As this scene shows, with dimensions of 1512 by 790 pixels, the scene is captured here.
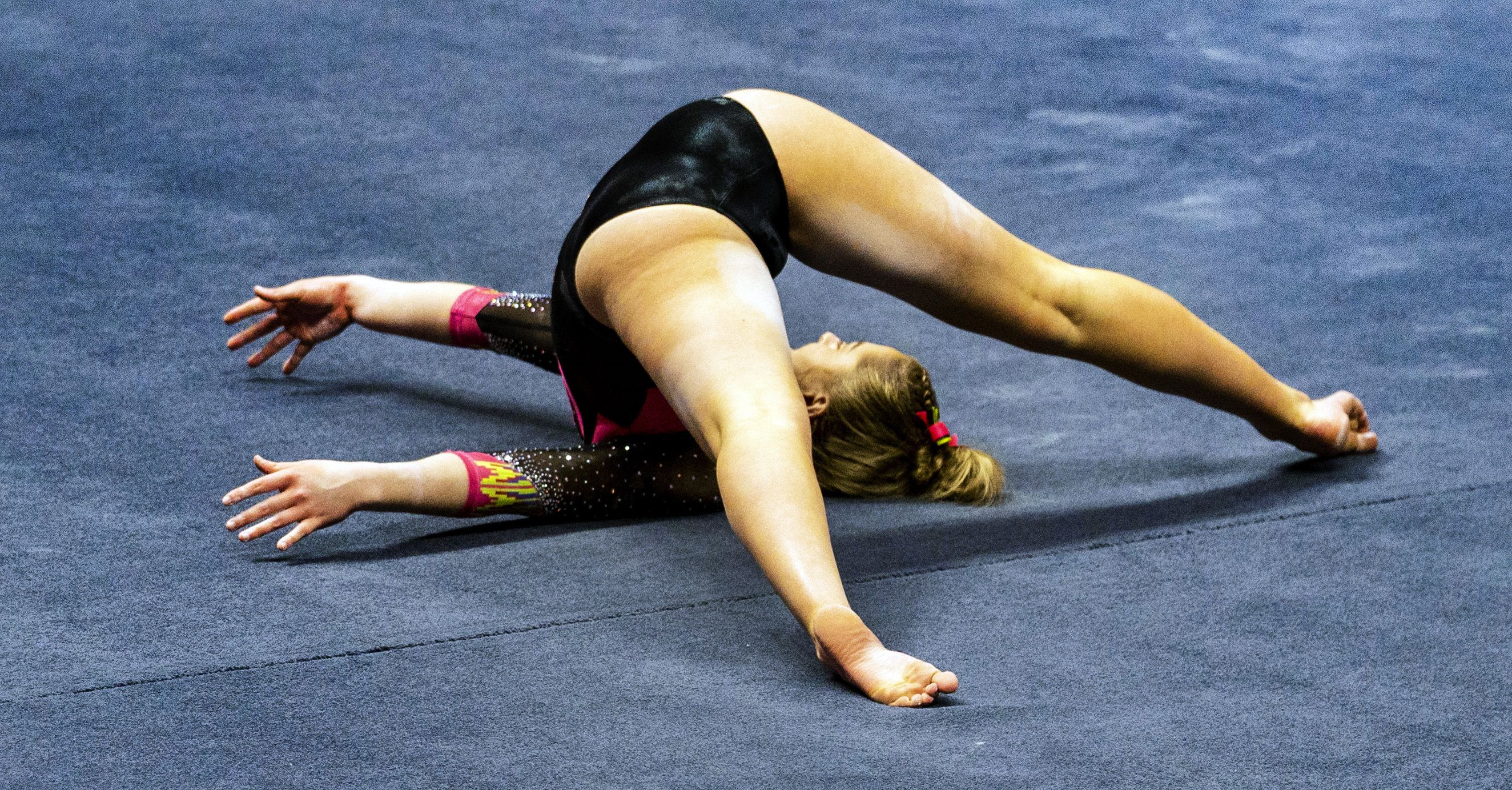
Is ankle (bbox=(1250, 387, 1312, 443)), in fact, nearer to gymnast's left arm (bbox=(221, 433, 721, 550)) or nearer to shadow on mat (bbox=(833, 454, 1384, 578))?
shadow on mat (bbox=(833, 454, 1384, 578))

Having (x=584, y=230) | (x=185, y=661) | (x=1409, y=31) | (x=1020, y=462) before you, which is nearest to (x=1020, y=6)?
(x=1409, y=31)

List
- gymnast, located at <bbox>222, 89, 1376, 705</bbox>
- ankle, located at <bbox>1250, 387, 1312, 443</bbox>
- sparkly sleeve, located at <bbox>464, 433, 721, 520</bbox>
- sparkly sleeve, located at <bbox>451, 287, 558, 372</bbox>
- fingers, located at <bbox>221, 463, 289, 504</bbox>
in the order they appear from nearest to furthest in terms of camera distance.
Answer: gymnast, located at <bbox>222, 89, 1376, 705</bbox>, fingers, located at <bbox>221, 463, 289, 504</bbox>, sparkly sleeve, located at <bbox>464, 433, 721, 520</bbox>, ankle, located at <bbox>1250, 387, 1312, 443</bbox>, sparkly sleeve, located at <bbox>451, 287, 558, 372</bbox>

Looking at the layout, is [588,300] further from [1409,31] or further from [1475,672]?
[1409,31]

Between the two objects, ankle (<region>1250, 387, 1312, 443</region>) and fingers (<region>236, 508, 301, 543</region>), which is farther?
ankle (<region>1250, 387, 1312, 443</region>)

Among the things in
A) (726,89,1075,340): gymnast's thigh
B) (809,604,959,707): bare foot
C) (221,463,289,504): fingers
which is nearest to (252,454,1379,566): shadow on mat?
(221,463,289,504): fingers

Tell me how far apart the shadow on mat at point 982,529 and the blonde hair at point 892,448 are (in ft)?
0.13

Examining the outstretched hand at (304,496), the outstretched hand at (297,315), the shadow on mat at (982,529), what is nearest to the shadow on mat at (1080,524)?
the shadow on mat at (982,529)

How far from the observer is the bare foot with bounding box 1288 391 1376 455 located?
2279mm

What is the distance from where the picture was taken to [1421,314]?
289 centimetres

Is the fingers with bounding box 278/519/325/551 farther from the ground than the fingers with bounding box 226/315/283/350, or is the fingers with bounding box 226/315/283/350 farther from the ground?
the fingers with bounding box 226/315/283/350

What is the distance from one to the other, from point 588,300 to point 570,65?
6.77 ft

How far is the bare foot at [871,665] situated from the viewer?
4.96ft

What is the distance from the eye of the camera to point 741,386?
1675mm

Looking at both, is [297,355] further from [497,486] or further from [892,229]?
[892,229]
